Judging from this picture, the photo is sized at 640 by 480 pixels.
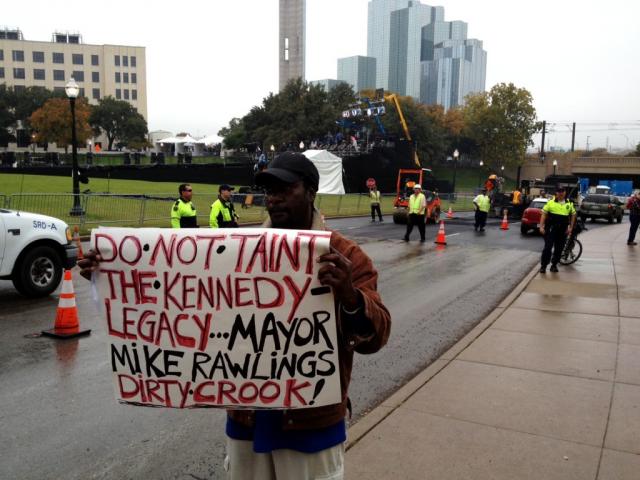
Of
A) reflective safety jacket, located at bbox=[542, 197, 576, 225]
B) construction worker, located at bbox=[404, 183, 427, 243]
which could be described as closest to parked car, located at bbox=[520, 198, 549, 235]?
construction worker, located at bbox=[404, 183, 427, 243]

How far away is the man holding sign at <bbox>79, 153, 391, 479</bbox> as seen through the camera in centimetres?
234

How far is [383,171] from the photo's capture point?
4891 cm

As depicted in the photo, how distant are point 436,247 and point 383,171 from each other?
31565 millimetres

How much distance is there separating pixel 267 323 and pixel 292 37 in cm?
16884

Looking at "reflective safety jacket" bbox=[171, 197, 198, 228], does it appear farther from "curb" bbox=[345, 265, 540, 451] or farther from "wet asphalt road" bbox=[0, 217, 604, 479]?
"curb" bbox=[345, 265, 540, 451]

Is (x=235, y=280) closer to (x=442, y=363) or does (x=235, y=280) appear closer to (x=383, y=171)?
(x=442, y=363)

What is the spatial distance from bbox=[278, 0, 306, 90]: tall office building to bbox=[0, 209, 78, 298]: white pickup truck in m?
155

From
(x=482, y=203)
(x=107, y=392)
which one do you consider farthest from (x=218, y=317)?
(x=482, y=203)

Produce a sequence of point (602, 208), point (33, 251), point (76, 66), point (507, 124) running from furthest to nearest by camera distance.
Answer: point (76, 66) → point (507, 124) → point (602, 208) → point (33, 251)

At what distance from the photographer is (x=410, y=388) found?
5391 mm

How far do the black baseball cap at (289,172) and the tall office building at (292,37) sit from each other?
16201 centimetres

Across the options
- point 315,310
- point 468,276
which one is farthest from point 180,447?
point 468,276

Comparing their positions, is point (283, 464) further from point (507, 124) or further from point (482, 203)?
point (507, 124)

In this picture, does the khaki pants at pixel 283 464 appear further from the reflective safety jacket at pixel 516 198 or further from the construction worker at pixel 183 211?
the reflective safety jacket at pixel 516 198
